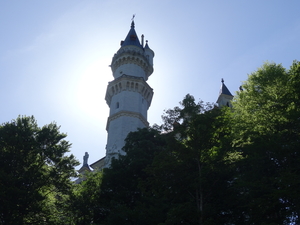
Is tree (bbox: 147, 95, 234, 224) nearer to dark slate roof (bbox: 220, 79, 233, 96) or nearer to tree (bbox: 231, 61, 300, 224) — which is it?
tree (bbox: 231, 61, 300, 224)

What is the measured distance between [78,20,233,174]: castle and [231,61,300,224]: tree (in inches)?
923

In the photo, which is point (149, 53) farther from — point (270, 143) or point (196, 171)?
point (270, 143)

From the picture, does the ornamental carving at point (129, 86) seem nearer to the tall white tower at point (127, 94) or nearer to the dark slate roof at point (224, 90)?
the tall white tower at point (127, 94)

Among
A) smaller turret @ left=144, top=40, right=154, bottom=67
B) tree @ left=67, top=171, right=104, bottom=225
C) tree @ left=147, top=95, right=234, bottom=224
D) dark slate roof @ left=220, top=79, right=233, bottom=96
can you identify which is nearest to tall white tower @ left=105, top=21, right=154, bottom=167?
smaller turret @ left=144, top=40, right=154, bottom=67

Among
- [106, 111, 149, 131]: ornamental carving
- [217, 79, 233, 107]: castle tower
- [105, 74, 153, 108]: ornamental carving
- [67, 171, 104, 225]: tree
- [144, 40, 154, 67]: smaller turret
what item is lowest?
[67, 171, 104, 225]: tree

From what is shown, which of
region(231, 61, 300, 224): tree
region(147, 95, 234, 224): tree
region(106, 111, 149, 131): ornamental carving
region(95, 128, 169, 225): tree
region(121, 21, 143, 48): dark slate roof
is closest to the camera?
region(231, 61, 300, 224): tree

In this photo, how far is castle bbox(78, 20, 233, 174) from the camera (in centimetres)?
4516

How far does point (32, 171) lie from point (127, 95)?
25.7 meters

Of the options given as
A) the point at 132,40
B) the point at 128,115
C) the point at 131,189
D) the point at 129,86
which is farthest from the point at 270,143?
the point at 132,40

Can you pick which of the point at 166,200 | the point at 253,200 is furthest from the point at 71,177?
the point at 253,200

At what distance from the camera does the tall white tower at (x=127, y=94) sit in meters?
45.2

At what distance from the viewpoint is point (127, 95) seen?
1911 inches

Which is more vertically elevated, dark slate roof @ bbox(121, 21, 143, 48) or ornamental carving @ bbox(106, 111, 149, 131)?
dark slate roof @ bbox(121, 21, 143, 48)

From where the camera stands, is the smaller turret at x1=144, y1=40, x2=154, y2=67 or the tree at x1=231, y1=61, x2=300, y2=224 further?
the smaller turret at x1=144, y1=40, x2=154, y2=67
